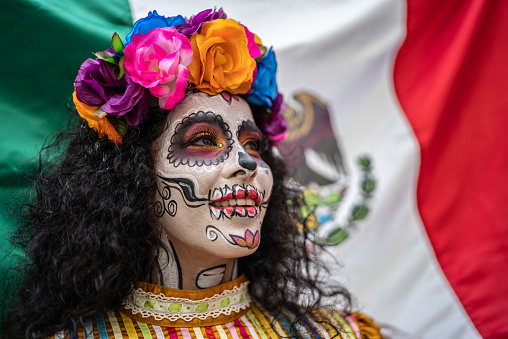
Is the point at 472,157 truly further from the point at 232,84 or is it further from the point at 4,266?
the point at 4,266

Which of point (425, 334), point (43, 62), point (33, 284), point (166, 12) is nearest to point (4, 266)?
point (33, 284)

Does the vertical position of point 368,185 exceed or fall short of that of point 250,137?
it falls short

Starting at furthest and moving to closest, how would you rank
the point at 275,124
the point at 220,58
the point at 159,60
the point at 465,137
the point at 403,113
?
1. the point at 403,113
2. the point at 465,137
3. the point at 275,124
4. the point at 220,58
5. the point at 159,60

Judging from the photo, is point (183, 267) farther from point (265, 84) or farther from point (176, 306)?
point (265, 84)

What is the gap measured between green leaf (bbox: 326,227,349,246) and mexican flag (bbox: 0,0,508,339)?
0.03 meters

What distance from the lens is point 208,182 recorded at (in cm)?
183

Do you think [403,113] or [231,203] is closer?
[231,203]

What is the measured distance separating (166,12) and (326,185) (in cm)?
115

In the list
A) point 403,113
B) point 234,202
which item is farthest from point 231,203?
point 403,113

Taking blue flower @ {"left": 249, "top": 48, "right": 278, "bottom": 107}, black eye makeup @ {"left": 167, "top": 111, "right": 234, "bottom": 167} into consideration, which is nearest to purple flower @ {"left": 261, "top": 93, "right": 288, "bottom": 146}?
blue flower @ {"left": 249, "top": 48, "right": 278, "bottom": 107}

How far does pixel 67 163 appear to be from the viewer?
2002mm

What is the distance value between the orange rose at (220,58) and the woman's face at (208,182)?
6 centimetres

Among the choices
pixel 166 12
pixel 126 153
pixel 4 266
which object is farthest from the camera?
pixel 166 12

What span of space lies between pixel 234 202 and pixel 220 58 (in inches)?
19.7
